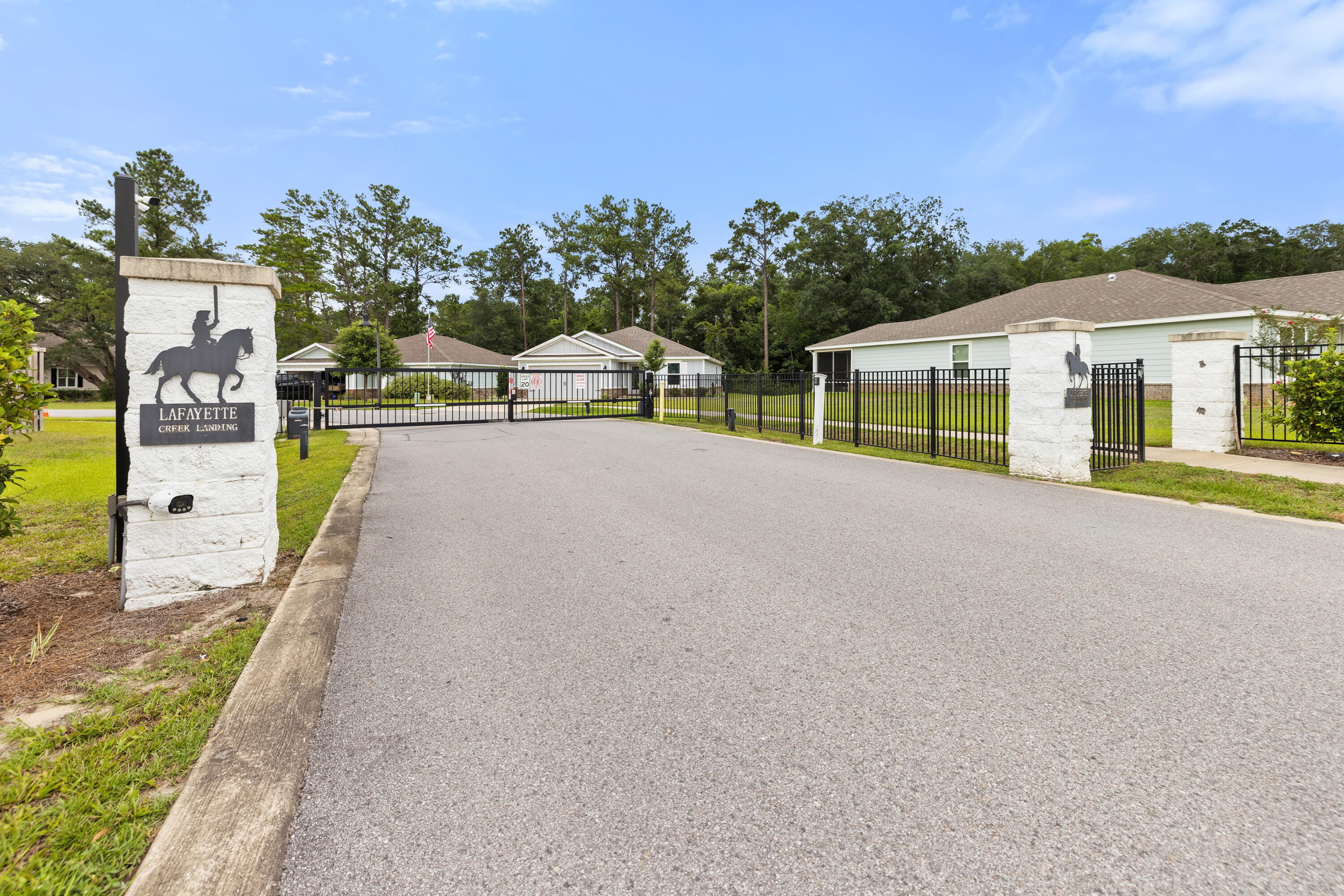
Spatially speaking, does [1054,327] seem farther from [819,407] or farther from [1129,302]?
[1129,302]

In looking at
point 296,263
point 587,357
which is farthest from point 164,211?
point 587,357

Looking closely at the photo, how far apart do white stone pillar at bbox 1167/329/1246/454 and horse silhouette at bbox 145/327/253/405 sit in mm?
13315

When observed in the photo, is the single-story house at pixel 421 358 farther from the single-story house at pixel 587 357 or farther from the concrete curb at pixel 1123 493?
the concrete curb at pixel 1123 493

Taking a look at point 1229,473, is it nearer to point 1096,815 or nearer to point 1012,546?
point 1012,546

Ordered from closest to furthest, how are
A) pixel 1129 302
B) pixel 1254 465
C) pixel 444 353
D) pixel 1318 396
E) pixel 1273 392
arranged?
1. pixel 1254 465
2. pixel 1318 396
3. pixel 1273 392
4. pixel 1129 302
5. pixel 444 353

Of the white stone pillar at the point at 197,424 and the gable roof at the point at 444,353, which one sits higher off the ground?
the gable roof at the point at 444,353

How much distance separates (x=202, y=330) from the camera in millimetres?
4285

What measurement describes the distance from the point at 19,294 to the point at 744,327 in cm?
6060

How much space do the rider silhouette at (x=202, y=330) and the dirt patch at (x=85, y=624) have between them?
65.8 inches

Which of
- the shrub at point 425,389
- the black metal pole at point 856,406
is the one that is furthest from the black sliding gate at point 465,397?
the black metal pole at point 856,406

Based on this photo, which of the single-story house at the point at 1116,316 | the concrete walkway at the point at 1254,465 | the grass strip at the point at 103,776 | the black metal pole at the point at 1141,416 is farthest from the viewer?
the single-story house at the point at 1116,316

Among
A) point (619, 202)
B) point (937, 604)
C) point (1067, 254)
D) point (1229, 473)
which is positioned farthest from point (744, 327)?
point (937, 604)

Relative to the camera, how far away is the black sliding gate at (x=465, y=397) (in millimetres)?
20594

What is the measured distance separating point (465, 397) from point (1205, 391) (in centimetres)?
3549
